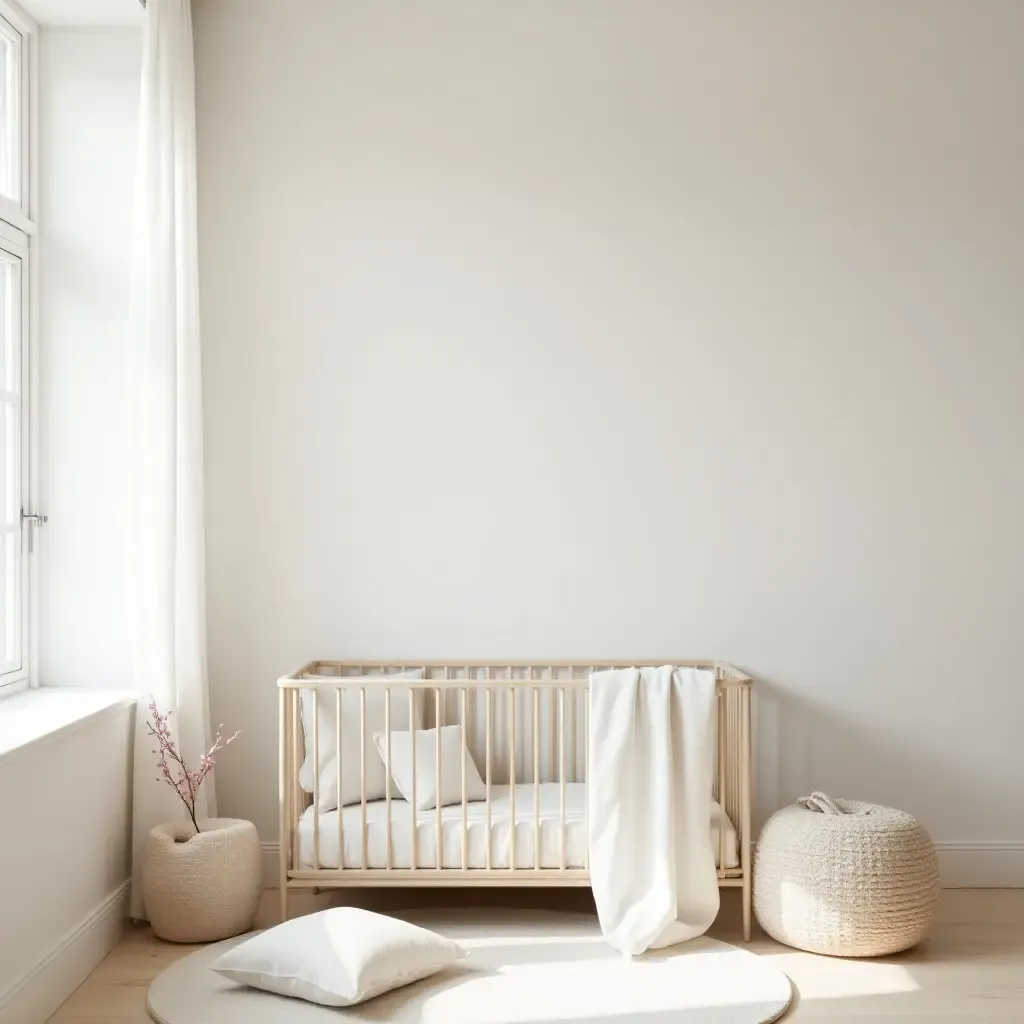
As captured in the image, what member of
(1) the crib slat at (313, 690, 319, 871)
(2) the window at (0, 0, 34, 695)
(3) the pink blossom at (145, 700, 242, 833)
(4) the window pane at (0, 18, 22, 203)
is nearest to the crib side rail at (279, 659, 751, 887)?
(1) the crib slat at (313, 690, 319, 871)

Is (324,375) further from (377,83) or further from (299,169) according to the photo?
(377,83)

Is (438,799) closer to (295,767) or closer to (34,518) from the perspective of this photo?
(295,767)

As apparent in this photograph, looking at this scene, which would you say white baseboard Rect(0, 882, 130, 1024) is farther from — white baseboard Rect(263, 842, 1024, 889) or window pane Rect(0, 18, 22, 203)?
window pane Rect(0, 18, 22, 203)

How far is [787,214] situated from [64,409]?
2.21 meters

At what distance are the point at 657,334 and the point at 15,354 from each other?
1840 millimetres

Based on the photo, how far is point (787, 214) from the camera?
3416mm

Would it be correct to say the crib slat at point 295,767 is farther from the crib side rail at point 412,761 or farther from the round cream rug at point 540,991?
the round cream rug at point 540,991

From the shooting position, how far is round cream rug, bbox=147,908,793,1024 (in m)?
2.40

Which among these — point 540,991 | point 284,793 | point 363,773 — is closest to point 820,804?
point 540,991

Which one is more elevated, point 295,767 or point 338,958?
point 295,767

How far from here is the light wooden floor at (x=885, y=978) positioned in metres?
2.46

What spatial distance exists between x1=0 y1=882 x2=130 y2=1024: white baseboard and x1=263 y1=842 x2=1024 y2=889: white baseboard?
19.6 inches

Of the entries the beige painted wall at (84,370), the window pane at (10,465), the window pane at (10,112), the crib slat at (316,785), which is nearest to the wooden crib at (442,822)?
the crib slat at (316,785)

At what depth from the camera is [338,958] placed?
2.47 metres
